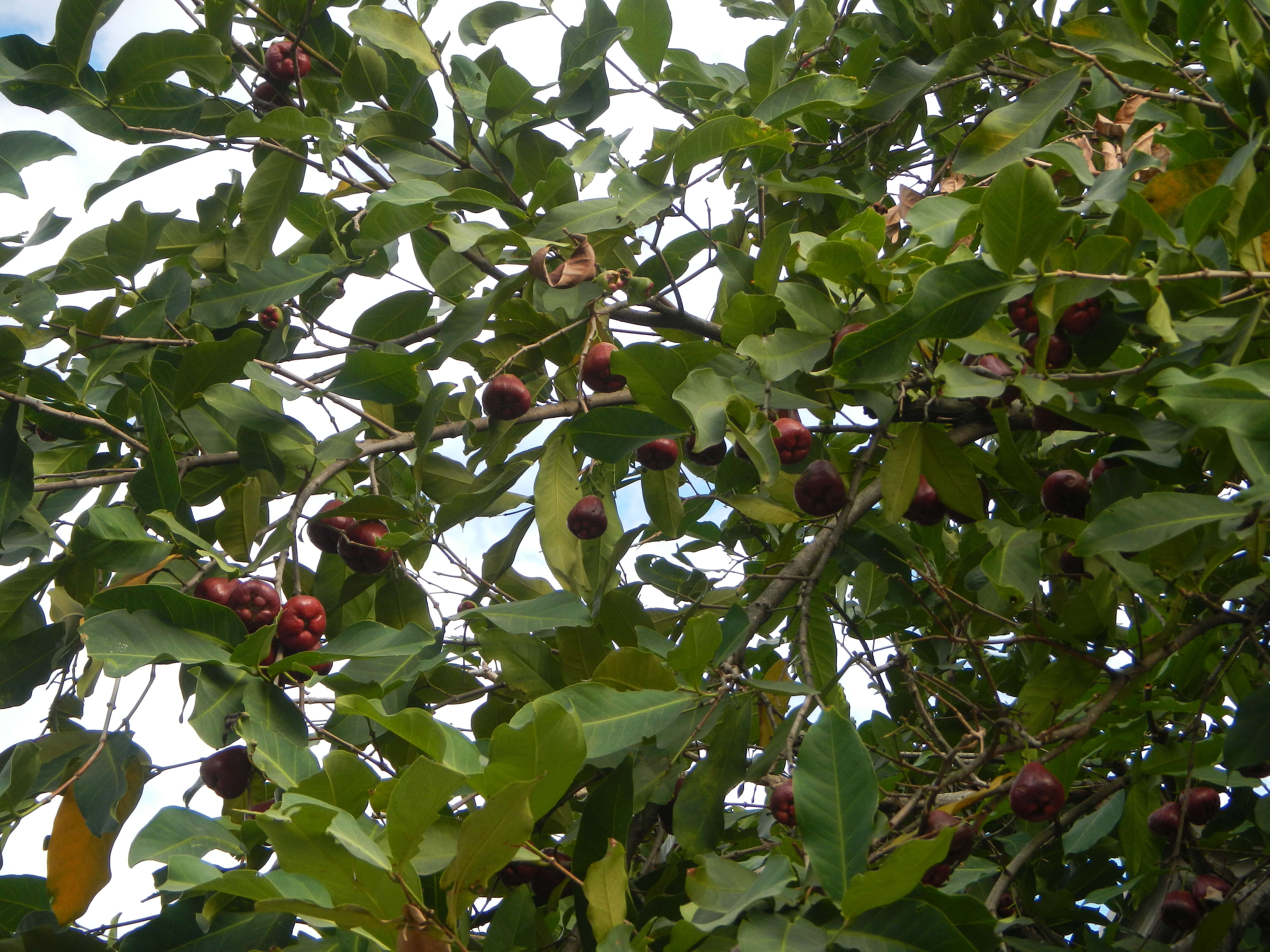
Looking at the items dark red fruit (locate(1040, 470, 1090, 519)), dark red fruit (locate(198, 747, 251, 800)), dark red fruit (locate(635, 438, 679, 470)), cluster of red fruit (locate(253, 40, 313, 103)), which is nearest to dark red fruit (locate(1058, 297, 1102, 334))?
dark red fruit (locate(1040, 470, 1090, 519))

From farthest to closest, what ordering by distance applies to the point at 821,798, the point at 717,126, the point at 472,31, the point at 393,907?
the point at 472,31 → the point at 717,126 → the point at 821,798 → the point at 393,907

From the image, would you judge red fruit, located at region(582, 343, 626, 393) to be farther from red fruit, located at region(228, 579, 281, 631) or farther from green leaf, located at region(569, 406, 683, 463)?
red fruit, located at region(228, 579, 281, 631)

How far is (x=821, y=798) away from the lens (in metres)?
1.04

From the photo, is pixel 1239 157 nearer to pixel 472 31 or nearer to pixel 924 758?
pixel 472 31

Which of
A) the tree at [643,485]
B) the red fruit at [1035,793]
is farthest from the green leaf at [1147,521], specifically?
the red fruit at [1035,793]

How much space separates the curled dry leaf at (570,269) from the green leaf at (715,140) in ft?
0.66

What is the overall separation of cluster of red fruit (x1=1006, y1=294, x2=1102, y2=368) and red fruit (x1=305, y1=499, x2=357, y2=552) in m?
1.05

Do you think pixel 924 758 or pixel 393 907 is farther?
pixel 924 758

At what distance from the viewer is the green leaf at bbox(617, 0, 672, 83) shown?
189cm

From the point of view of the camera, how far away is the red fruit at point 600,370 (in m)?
1.67

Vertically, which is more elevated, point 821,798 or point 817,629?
point 821,798

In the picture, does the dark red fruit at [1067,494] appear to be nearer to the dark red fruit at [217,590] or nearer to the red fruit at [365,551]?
the red fruit at [365,551]

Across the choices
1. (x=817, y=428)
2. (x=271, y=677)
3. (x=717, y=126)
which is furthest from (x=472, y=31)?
(x=271, y=677)

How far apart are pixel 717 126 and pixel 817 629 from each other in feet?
2.81
